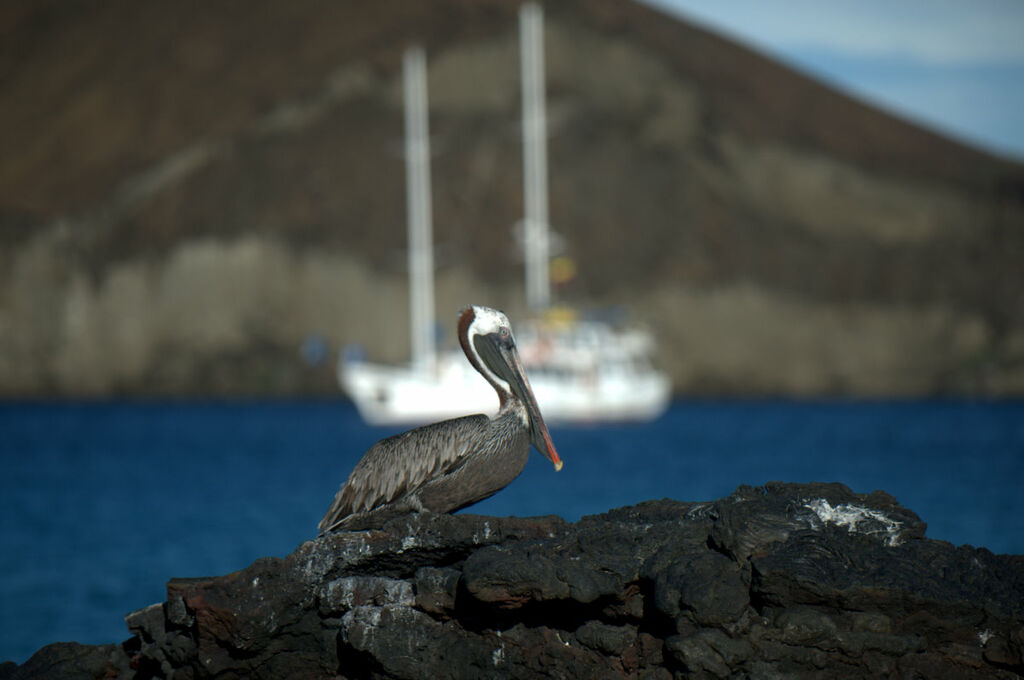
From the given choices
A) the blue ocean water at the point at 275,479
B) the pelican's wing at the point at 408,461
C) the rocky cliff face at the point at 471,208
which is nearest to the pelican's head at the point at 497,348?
the pelican's wing at the point at 408,461

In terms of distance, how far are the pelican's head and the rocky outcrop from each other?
761 mm

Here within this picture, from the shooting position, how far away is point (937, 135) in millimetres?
104938

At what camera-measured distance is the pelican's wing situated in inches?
265

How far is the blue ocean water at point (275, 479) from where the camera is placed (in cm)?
1812

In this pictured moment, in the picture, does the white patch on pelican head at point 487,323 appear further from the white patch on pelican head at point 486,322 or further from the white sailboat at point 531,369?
the white sailboat at point 531,369

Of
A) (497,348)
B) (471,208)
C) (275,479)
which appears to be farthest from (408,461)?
(471,208)

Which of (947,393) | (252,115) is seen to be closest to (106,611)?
(947,393)

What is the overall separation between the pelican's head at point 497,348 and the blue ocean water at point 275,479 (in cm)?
745

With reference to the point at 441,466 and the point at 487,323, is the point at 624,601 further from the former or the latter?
the point at 487,323

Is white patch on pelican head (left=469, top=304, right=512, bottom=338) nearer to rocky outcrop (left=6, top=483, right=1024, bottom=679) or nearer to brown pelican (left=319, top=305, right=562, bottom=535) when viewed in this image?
brown pelican (left=319, top=305, right=562, bottom=535)

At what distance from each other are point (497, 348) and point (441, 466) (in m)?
0.74

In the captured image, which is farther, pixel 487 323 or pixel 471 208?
pixel 471 208

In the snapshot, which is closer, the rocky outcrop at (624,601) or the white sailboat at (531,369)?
the rocky outcrop at (624,601)

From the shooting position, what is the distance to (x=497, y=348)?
7117mm
